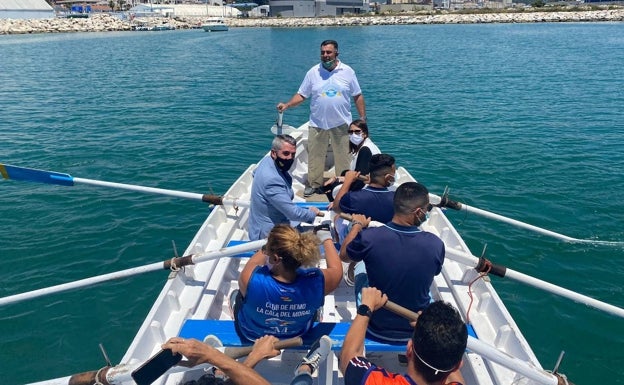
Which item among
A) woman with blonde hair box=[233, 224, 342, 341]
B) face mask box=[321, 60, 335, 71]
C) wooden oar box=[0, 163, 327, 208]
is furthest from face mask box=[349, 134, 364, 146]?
woman with blonde hair box=[233, 224, 342, 341]

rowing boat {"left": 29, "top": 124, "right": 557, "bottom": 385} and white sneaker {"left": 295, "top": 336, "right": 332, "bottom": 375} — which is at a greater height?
white sneaker {"left": 295, "top": 336, "right": 332, "bottom": 375}

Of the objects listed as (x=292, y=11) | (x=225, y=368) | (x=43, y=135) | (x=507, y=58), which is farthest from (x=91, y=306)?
(x=292, y=11)

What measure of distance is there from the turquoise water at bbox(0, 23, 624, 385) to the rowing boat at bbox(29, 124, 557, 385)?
1.95 metres

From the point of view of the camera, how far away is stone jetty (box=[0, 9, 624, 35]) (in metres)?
91.8

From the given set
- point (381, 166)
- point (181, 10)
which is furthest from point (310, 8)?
point (381, 166)

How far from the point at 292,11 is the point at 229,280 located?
432 feet

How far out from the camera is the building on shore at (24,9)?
333 feet

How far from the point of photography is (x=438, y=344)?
2.70 metres

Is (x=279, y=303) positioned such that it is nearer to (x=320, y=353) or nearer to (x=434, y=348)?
(x=320, y=353)

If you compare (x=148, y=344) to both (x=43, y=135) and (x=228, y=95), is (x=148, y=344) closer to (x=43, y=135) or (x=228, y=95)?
(x=43, y=135)

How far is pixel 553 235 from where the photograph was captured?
9.29 metres

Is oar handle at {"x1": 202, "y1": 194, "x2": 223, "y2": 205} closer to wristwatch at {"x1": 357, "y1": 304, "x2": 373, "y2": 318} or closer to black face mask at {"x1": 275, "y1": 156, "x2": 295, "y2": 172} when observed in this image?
black face mask at {"x1": 275, "y1": 156, "x2": 295, "y2": 172}

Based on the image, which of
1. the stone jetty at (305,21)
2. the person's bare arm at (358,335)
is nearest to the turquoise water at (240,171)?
the person's bare arm at (358,335)

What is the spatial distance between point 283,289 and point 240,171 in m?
11.5
